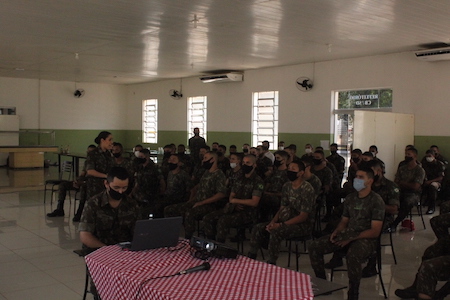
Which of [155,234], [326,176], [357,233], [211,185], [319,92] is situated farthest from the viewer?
[319,92]

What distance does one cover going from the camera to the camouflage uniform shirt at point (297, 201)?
5.48m

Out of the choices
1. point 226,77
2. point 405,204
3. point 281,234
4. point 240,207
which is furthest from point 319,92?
point 281,234

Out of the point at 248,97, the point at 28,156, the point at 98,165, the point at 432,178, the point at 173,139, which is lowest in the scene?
the point at 28,156

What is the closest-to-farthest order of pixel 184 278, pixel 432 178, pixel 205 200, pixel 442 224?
pixel 184 278 < pixel 442 224 < pixel 205 200 < pixel 432 178

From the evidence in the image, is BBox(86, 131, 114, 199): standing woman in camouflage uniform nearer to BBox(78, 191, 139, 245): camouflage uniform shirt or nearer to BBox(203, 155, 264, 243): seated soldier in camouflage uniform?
BBox(203, 155, 264, 243): seated soldier in camouflage uniform

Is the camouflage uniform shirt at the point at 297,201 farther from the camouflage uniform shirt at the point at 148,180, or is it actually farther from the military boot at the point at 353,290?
the camouflage uniform shirt at the point at 148,180

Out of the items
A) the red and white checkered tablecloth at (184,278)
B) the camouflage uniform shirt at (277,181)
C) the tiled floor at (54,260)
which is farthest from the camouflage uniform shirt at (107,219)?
the camouflage uniform shirt at (277,181)

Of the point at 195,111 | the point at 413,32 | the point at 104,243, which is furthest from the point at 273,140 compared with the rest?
the point at 104,243

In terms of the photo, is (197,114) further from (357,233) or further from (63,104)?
(357,233)

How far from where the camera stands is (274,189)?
24.3 ft

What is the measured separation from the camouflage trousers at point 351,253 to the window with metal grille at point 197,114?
12.4m

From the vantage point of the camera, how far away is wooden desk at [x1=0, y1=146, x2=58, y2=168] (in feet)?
54.3

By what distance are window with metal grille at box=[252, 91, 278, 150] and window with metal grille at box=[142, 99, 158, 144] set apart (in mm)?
5652

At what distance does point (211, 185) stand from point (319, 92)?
7.22 meters
